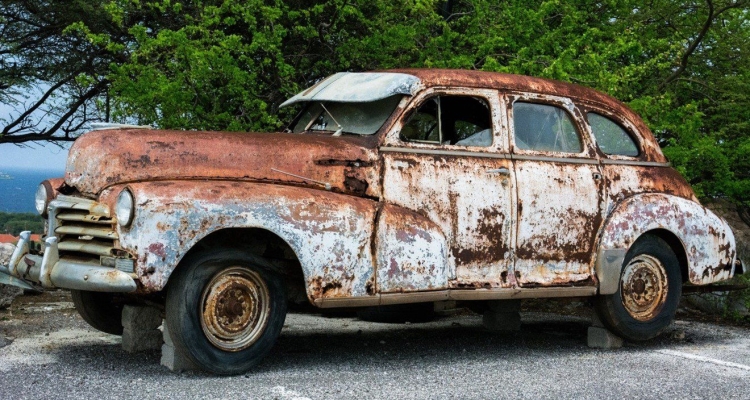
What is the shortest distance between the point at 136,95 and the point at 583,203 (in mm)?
4669

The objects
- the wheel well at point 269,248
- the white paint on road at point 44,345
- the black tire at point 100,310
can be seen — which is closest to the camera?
the wheel well at point 269,248

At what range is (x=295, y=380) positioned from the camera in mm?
6266

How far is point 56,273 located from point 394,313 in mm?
3991

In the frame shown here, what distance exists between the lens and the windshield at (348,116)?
7.39 meters

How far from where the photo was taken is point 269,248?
22.9 feet

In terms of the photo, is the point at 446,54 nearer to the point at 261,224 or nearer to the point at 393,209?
the point at 393,209

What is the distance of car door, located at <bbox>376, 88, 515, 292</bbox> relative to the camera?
22.9ft

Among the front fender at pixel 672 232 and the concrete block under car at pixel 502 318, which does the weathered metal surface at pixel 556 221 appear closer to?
the front fender at pixel 672 232

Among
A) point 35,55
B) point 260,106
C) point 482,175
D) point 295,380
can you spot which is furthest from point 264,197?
point 35,55

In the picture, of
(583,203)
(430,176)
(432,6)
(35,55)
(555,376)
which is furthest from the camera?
(35,55)

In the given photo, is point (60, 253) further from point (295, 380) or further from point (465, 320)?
point (465, 320)

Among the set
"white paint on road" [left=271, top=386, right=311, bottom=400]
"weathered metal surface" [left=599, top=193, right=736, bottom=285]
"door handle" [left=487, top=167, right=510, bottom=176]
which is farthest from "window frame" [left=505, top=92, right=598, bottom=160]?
"white paint on road" [left=271, top=386, right=311, bottom=400]

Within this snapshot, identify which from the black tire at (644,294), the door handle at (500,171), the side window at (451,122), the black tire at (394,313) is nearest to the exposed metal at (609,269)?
the black tire at (644,294)

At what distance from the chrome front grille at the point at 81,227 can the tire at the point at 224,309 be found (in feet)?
1.65
